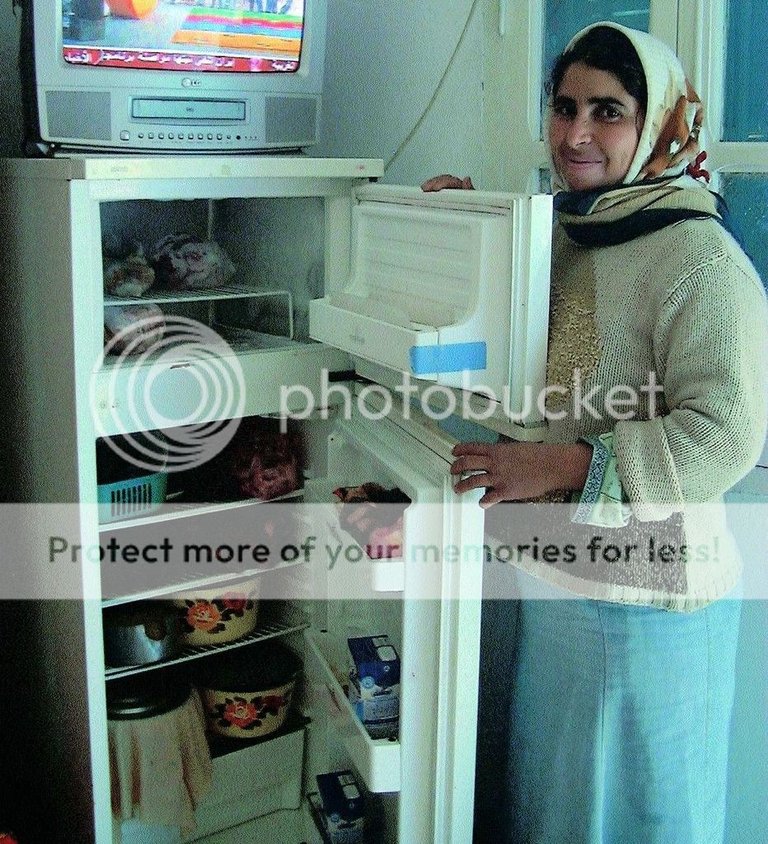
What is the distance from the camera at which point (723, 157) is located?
1.54 metres

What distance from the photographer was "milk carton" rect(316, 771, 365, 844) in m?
1.69

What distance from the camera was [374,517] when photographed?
1465 mm

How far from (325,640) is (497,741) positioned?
13.6 inches

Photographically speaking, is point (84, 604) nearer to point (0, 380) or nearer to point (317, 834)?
point (0, 380)

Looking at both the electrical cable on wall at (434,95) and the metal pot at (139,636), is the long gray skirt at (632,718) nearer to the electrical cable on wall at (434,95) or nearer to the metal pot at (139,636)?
the metal pot at (139,636)

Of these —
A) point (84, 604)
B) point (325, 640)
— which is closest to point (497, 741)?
point (325, 640)

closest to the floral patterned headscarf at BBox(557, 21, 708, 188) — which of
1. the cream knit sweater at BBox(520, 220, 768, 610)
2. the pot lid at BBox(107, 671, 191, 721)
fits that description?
the cream knit sweater at BBox(520, 220, 768, 610)

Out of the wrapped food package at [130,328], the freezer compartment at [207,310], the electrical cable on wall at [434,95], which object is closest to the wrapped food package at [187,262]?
the freezer compartment at [207,310]

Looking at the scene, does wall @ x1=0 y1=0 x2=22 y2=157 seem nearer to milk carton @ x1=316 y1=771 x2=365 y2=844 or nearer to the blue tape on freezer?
the blue tape on freezer

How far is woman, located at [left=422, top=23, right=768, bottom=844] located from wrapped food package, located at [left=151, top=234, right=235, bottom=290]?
508mm

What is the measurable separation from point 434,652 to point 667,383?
44 cm

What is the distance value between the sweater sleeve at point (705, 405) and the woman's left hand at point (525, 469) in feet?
0.18
